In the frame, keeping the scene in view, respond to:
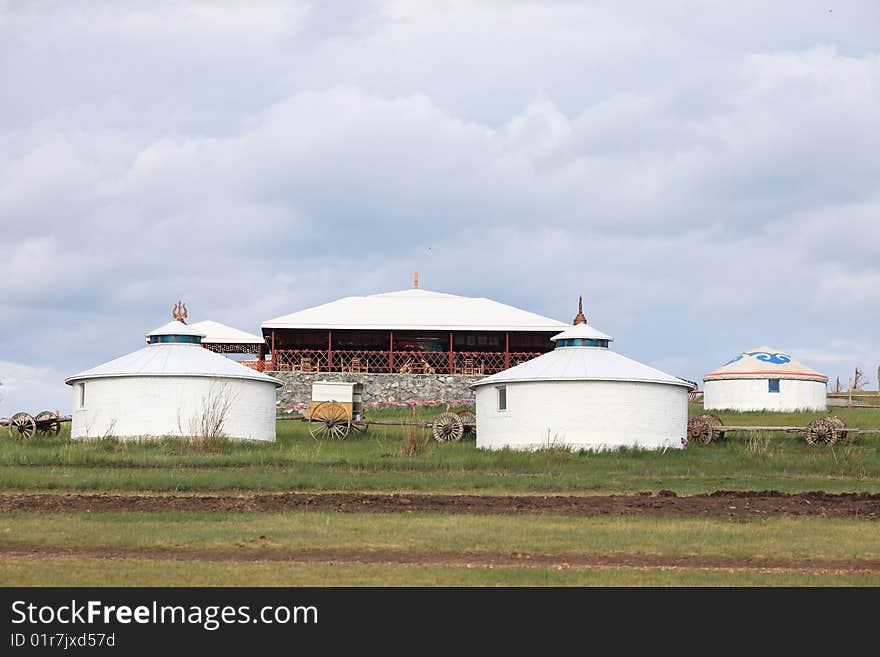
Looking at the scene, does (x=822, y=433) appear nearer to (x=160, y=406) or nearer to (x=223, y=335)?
(x=160, y=406)

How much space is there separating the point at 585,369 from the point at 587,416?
150cm

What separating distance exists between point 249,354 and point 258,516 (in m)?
51.0

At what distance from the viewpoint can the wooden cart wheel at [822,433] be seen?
3494 centimetres

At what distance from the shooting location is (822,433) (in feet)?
115

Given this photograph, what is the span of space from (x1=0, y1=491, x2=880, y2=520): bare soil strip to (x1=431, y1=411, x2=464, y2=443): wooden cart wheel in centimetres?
1493

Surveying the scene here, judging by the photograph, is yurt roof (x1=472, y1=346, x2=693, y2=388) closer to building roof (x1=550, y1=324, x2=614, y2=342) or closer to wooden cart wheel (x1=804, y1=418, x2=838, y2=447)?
building roof (x1=550, y1=324, x2=614, y2=342)

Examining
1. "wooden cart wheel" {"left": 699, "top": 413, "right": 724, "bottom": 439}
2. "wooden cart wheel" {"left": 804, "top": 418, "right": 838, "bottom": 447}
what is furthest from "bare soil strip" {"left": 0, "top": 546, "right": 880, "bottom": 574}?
"wooden cart wheel" {"left": 699, "top": 413, "right": 724, "bottom": 439}

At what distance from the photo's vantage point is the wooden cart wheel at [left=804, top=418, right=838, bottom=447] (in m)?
34.9

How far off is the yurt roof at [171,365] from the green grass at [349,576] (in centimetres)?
2148

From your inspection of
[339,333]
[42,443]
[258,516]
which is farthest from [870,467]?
[339,333]

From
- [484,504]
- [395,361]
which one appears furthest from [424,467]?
[395,361]

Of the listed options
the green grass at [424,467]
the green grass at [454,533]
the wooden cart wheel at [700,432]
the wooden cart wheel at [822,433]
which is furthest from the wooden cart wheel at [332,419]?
the green grass at [454,533]

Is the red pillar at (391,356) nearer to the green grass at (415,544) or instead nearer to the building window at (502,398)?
the building window at (502,398)

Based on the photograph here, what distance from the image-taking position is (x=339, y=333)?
189ft
